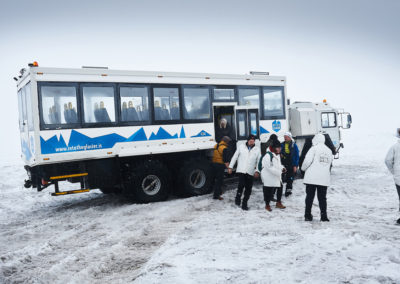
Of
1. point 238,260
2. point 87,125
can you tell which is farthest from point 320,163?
point 87,125

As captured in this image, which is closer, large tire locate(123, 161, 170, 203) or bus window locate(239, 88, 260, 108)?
large tire locate(123, 161, 170, 203)

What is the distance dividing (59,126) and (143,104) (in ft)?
7.18

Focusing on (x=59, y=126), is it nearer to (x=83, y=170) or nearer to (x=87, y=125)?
(x=87, y=125)

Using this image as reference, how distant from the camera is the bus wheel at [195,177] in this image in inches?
380

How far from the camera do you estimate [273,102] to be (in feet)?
37.6

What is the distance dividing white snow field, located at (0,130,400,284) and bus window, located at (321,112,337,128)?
4037mm

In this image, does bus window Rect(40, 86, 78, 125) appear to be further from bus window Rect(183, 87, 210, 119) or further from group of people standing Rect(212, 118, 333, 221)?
group of people standing Rect(212, 118, 333, 221)

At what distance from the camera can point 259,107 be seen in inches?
438

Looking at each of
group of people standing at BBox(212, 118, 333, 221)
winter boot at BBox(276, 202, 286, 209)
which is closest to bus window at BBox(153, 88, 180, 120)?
group of people standing at BBox(212, 118, 333, 221)

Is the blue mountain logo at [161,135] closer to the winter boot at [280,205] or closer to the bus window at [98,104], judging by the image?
the bus window at [98,104]

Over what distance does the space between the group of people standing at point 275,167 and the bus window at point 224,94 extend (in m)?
0.95

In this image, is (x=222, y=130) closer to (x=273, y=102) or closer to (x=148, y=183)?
(x=273, y=102)

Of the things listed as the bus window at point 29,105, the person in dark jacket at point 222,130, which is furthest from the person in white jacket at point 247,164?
the bus window at point 29,105

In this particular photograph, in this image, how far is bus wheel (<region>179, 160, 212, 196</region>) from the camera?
9.64 meters
